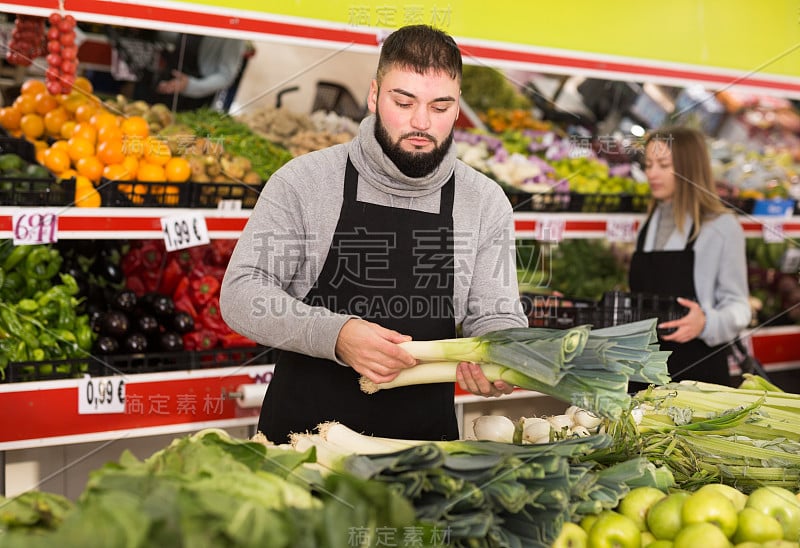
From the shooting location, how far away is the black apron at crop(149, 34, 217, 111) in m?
4.99

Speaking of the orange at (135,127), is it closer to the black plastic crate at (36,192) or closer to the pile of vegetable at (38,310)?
the black plastic crate at (36,192)

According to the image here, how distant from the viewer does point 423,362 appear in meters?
2.26

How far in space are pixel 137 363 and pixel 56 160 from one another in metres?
0.95

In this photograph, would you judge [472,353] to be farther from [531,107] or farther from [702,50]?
[531,107]

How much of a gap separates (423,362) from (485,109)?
4076 mm

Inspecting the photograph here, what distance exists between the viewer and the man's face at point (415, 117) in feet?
7.74

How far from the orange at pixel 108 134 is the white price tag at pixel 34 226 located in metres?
0.53

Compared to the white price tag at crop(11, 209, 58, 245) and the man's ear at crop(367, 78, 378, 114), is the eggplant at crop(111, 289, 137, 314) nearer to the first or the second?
the white price tag at crop(11, 209, 58, 245)

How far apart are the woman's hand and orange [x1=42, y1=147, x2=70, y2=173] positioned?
9.34 feet

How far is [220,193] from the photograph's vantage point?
3.82m

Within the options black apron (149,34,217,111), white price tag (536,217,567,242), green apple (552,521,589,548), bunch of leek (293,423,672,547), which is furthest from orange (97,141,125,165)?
green apple (552,521,589,548)

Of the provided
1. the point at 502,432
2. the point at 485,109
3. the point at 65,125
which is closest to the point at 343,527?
the point at 502,432

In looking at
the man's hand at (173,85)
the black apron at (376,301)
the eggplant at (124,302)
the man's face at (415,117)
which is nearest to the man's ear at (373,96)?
the man's face at (415,117)

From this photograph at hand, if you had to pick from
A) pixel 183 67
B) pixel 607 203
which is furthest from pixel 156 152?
pixel 607 203
